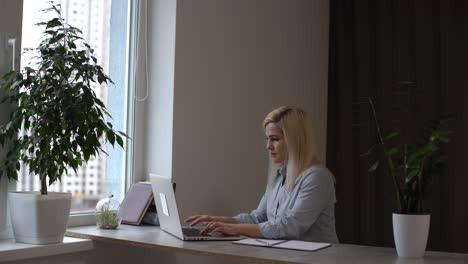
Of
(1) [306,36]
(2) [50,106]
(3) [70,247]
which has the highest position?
(1) [306,36]

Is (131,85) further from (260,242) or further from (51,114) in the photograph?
(260,242)

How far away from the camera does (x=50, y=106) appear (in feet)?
8.88

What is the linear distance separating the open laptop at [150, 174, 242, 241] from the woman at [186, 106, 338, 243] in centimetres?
8

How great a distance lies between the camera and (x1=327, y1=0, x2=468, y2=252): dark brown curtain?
433 centimetres

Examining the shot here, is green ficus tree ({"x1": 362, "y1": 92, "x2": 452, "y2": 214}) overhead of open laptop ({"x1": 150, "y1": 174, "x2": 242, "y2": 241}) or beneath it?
overhead

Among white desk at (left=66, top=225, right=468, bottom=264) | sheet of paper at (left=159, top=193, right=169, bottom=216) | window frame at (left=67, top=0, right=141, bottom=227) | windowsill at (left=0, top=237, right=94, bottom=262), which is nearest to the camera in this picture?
white desk at (left=66, top=225, right=468, bottom=264)

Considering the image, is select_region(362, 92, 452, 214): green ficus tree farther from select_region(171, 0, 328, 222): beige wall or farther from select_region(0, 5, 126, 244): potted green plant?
select_region(171, 0, 328, 222): beige wall

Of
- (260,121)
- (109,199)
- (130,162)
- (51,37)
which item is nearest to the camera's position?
(51,37)

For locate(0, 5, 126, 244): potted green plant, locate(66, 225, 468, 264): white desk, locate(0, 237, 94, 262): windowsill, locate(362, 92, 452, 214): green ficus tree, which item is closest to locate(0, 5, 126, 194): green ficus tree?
locate(0, 5, 126, 244): potted green plant

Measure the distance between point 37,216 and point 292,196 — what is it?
1152mm

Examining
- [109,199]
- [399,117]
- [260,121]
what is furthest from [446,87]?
[109,199]

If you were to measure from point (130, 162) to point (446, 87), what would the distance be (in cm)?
212

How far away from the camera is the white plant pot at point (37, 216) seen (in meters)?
2.71

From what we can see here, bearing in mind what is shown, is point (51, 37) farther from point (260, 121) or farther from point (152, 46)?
point (260, 121)
